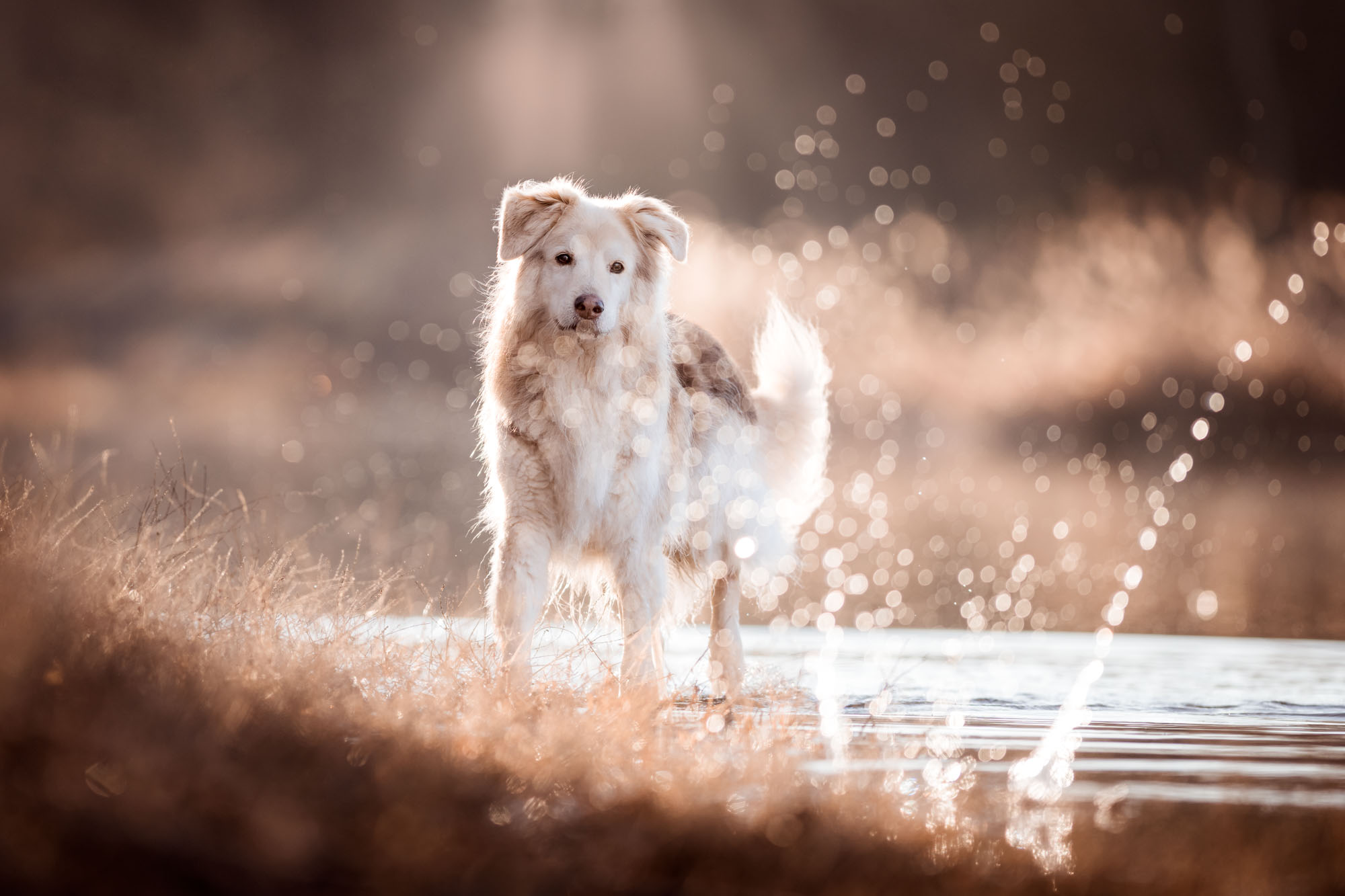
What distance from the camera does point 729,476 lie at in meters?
7.53

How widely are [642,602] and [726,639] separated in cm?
153

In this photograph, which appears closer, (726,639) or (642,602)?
(642,602)

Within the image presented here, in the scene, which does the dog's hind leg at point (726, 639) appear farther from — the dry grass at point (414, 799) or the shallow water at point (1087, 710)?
the dry grass at point (414, 799)

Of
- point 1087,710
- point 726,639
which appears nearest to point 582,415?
point 726,639

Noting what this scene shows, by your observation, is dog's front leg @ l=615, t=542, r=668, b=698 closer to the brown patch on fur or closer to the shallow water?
the shallow water

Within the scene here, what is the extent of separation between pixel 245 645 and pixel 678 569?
10.2 feet

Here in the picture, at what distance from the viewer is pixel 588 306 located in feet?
17.9

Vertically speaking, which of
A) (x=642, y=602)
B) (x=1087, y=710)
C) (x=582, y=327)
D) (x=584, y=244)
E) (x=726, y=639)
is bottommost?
(x=1087, y=710)

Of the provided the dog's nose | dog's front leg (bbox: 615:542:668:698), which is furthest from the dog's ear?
dog's front leg (bbox: 615:542:668:698)

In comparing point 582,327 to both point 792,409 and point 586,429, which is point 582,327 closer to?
point 586,429

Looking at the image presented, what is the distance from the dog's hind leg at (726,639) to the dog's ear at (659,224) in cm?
245

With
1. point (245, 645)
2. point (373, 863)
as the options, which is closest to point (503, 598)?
point (245, 645)

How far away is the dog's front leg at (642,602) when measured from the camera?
574cm

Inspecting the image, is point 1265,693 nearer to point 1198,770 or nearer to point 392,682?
point 1198,770
